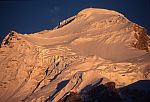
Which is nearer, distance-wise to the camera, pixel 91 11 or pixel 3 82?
pixel 3 82

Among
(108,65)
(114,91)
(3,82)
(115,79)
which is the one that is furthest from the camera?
(3,82)

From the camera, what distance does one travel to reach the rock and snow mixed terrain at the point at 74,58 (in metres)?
111

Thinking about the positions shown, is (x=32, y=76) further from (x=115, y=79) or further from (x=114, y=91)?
(x=114, y=91)

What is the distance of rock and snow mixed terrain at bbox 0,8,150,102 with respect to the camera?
111 metres

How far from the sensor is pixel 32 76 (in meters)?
127

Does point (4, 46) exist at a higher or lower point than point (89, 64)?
higher

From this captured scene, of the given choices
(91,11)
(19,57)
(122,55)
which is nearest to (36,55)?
(19,57)

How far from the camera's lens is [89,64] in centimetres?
12088

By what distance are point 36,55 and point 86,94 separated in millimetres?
49342

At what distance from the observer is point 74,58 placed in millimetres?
126000

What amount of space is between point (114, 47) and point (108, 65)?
Result: 53.0 feet

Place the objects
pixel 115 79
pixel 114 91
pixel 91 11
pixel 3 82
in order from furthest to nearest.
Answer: pixel 91 11 → pixel 3 82 → pixel 115 79 → pixel 114 91

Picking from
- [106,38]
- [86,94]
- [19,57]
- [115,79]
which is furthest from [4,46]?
[86,94]

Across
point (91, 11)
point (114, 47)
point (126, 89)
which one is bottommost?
point (126, 89)
